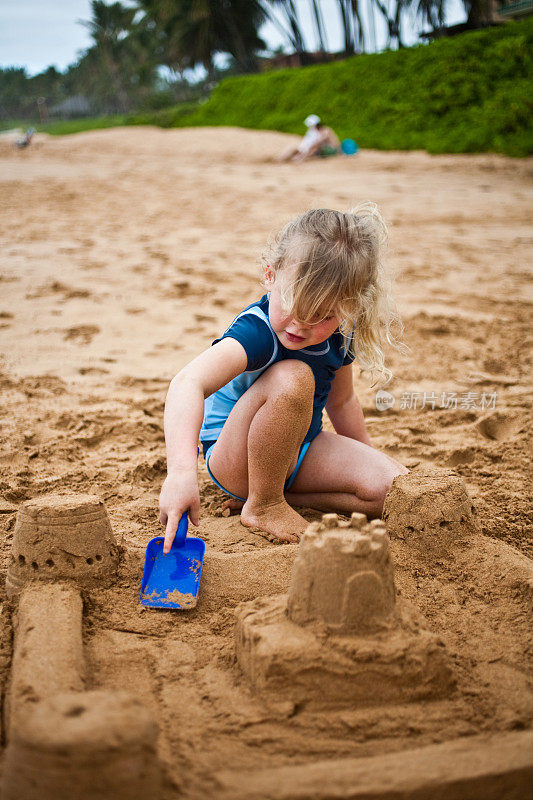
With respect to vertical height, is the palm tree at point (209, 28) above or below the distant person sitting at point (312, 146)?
above

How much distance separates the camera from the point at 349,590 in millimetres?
1196

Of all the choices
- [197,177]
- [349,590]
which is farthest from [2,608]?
[197,177]

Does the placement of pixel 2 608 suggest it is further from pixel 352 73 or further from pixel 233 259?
pixel 352 73

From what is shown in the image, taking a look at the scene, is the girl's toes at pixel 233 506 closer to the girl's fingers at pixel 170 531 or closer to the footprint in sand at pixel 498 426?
the girl's fingers at pixel 170 531

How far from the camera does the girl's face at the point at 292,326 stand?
175 centimetres

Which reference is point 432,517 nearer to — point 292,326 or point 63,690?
point 292,326

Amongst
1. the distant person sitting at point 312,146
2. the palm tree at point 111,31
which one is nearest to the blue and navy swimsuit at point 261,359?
the distant person sitting at point 312,146

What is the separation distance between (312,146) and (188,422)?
9367 mm

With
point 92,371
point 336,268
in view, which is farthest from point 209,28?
point 336,268

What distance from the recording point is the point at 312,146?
9.97m

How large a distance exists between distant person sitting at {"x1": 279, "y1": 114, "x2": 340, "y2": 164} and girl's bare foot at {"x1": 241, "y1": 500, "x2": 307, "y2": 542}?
889 cm

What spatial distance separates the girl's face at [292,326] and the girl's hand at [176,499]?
515 mm

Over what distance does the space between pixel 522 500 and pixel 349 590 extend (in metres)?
1.04

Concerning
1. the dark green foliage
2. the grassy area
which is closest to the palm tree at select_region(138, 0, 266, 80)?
the grassy area
